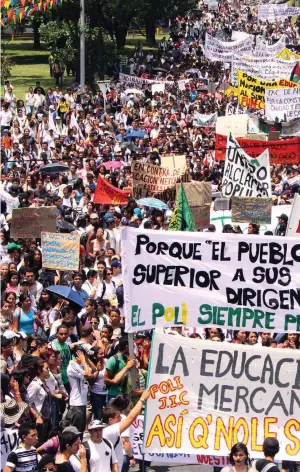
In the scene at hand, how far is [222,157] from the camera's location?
914 inches

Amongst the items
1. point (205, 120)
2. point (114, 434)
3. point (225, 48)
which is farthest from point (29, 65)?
point (114, 434)

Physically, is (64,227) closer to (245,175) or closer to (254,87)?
(245,175)

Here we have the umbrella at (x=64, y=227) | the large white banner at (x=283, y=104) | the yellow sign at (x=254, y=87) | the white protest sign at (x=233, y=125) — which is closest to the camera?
the umbrella at (x=64, y=227)

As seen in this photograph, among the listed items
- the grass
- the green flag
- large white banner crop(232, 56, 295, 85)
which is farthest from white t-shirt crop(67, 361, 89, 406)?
the grass

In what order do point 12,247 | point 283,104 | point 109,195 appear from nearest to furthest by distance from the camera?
point 12,247 < point 109,195 < point 283,104

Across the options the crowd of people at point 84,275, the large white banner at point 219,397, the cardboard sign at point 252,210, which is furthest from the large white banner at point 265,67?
the large white banner at point 219,397

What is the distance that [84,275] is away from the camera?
15.6 m

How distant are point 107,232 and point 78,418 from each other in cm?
580

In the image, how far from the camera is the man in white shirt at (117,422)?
9.77 m

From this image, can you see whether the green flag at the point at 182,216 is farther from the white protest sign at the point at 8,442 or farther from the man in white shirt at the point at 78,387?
the white protest sign at the point at 8,442

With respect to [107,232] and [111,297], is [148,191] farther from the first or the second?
[111,297]

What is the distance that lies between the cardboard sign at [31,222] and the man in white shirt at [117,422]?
674 cm

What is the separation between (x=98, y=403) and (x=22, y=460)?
267cm

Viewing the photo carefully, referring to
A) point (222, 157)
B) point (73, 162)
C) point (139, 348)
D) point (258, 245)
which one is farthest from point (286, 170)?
point (258, 245)
